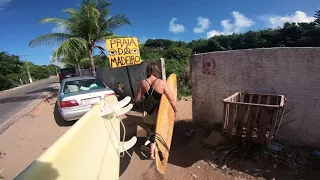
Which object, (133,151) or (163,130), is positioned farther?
(133,151)

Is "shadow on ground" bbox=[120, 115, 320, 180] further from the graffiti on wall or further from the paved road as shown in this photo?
the paved road

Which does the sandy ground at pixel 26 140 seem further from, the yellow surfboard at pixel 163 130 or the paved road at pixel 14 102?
the yellow surfboard at pixel 163 130

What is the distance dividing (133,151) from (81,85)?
368cm

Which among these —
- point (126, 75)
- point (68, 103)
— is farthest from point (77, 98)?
point (126, 75)

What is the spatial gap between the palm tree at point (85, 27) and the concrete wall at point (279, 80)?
848cm

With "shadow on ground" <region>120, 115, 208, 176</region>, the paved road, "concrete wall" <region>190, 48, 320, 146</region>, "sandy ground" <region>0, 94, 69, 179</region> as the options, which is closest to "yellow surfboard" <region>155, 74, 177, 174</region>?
"shadow on ground" <region>120, 115, 208, 176</region>

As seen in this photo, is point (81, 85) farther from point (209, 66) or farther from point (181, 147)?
point (209, 66)

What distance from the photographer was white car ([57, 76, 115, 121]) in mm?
6270

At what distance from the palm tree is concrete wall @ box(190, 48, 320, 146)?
8.48 meters

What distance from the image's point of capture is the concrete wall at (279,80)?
3.74 metres

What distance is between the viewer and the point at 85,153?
228cm

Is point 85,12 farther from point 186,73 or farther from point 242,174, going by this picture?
point 242,174

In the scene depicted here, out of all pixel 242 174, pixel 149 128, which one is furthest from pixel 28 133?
pixel 242 174

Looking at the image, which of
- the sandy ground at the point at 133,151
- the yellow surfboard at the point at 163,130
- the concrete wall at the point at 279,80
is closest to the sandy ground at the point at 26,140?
the sandy ground at the point at 133,151
